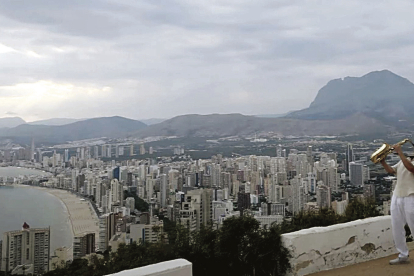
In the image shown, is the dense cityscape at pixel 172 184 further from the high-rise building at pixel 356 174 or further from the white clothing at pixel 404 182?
the white clothing at pixel 404 182

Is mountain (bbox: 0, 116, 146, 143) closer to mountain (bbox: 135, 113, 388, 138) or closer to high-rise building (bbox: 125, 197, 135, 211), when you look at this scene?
mountain (bbox: 135, 113, 388, 138)

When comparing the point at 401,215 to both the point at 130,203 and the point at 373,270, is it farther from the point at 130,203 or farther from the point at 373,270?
the point at 130,203

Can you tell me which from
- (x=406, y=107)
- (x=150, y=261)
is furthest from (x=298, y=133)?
(x=150, y=261)

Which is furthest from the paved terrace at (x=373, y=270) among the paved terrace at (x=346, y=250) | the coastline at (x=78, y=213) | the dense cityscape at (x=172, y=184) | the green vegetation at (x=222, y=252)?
the coastline at (x=78, y=213)

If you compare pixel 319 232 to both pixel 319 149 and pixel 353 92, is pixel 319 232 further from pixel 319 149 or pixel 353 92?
pixel 353 92


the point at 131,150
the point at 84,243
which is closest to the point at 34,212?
the point at 84,243
